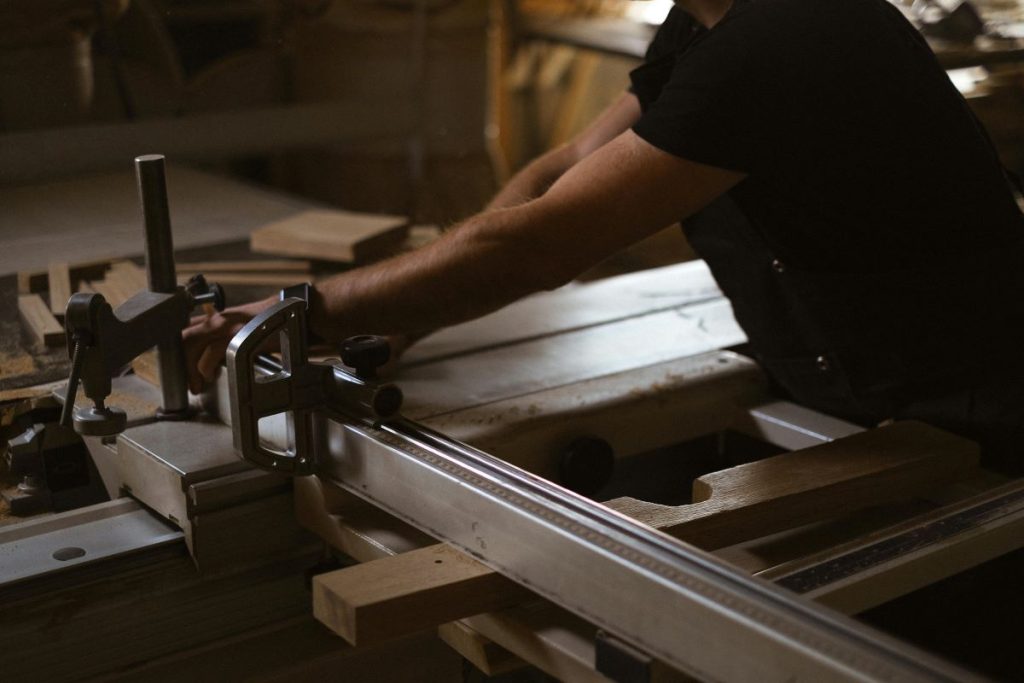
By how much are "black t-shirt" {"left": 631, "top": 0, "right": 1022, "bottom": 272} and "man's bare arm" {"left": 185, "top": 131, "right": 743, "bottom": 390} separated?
0.04m

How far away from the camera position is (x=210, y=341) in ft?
4.72

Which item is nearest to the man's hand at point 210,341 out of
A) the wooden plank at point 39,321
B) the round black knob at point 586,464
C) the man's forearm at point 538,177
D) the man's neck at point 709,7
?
the wooden plank at point 39,321

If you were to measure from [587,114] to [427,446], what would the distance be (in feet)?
15.2

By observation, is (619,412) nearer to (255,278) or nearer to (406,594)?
(406,594)

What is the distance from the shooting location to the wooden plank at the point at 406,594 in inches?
38.9

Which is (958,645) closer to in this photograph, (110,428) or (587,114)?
(110,428)

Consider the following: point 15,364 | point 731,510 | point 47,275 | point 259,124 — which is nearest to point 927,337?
point 731,510

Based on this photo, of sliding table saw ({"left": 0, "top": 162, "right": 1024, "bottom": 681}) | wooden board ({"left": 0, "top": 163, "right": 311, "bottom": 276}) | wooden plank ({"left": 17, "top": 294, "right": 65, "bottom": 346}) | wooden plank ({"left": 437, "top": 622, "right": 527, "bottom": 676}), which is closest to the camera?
sliding table saw ({"left": 0, "top": 162, "right": 1024, "bottom": 681})

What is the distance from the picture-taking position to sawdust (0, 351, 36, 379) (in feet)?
5.11

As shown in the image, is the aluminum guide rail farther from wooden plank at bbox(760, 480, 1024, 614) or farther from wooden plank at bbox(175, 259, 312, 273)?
wooden plank at bbox(175, 259, 312, 273)

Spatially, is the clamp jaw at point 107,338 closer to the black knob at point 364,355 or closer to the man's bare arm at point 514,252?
the man's bare arm at point 514,252

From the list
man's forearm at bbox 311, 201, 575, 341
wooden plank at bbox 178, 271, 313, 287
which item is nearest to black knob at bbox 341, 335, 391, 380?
man's forearm at bbox 311, 201, 575, 341

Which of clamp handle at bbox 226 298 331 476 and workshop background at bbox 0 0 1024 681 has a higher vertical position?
workshop background at bbox 0 0 1024 681

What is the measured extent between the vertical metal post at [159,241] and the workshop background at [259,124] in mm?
204
